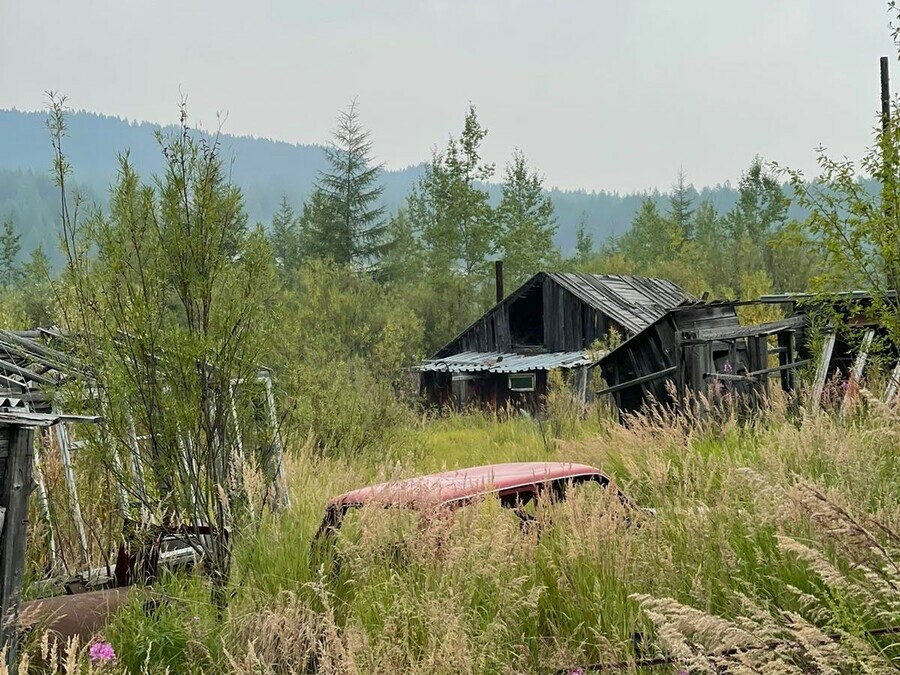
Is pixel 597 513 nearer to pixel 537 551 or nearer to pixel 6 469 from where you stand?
pixel 537 551

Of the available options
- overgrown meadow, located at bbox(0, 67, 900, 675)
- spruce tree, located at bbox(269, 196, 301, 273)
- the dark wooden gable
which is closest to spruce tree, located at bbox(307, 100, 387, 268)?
spruce tree, located at bbox(269, 196, 301, 273)

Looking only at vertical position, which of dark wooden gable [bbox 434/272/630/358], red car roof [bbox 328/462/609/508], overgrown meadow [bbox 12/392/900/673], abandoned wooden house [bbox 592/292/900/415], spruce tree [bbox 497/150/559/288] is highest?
spruce tree [bbox 497/150/559/288]

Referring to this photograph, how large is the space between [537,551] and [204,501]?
256cm

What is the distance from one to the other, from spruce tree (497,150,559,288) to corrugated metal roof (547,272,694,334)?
52.0 ft

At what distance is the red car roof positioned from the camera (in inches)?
192

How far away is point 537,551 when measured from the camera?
486 centimetres

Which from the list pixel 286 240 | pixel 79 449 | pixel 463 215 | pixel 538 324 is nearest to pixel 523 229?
pixel 463 215

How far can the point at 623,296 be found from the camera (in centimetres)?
2631

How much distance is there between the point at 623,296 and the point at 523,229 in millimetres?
18450

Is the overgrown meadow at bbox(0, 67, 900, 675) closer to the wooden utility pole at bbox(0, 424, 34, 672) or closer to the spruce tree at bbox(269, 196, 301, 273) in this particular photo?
the wooden utility pole at bbox(0, 424, 34, 672)

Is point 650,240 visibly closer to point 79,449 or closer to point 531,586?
point 79,449

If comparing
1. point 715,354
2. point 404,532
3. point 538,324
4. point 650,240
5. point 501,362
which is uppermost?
point 650,240

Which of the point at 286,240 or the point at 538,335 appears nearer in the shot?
the point at 538,335

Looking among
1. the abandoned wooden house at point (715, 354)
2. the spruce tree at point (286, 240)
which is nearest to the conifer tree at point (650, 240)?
the spruce tree at point (286, 240)
